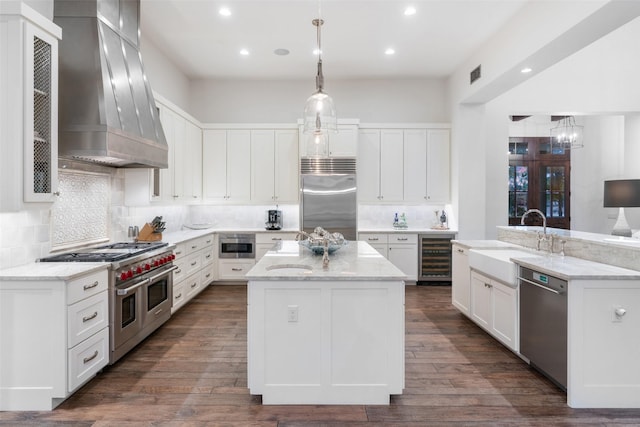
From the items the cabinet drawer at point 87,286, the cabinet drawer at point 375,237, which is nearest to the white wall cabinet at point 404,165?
the cabinet drawer at point 375,237

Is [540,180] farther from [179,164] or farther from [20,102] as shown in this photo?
[20,102]

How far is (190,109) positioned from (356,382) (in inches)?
222

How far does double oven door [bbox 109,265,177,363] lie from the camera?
9.66 feet

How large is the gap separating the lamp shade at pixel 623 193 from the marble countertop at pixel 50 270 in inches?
263

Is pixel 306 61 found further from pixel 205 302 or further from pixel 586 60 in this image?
pixel 586 60

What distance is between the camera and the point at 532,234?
12.5 ft

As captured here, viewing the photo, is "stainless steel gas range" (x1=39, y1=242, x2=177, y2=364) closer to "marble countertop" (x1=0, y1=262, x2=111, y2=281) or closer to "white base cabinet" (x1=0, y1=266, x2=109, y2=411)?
"marble countertop" (x1=0, y1=262, x2=111, y2=281)

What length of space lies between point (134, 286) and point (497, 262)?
3.40 meters

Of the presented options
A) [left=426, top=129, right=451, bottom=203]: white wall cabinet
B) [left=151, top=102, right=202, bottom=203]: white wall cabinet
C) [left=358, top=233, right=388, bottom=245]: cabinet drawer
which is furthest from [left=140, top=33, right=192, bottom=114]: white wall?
[left=426, top=129, right=451, bottom=203]: white wall cabinet

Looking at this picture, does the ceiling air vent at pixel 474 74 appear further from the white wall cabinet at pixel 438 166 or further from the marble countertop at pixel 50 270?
the marble countertop at pixel 50 270

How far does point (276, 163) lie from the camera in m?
6.06

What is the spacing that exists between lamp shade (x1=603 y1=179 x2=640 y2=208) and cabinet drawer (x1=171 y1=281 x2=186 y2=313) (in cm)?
639

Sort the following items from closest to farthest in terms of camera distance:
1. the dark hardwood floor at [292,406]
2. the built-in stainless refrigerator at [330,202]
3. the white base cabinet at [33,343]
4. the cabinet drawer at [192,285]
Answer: the dark hardwood floor at [292,406] → the white base cabinet at [33,343] → the cabinet drawer at [192,285] → the built-in stainless refrigerator at [330,202]

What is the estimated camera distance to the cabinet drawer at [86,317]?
2.44 m
